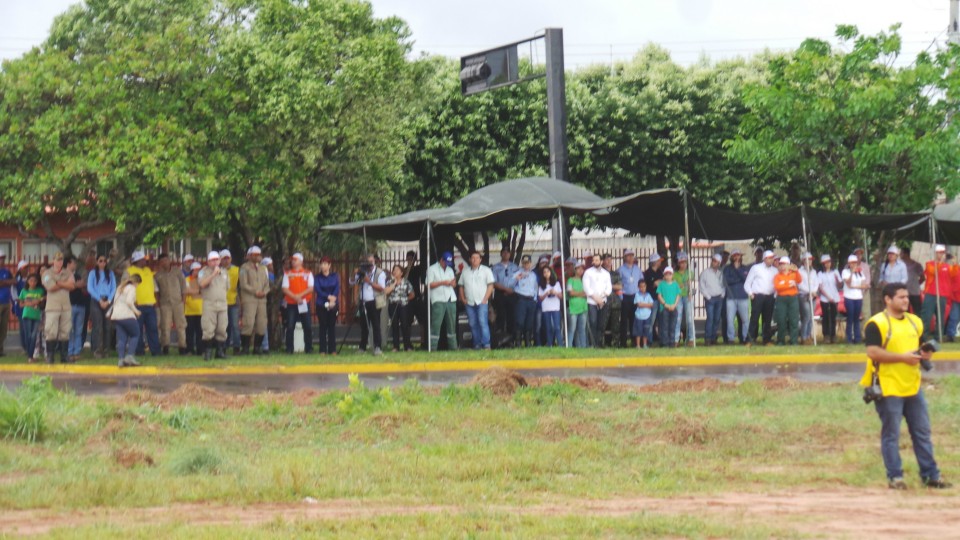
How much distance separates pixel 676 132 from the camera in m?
35.2

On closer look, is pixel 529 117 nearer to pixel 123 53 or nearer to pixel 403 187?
pixel 403 187

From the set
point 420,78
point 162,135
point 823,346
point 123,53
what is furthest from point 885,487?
point 420,78

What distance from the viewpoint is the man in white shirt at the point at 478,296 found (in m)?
24.0

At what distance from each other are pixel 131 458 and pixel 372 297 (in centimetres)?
1322

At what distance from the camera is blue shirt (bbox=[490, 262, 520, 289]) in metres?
24.7

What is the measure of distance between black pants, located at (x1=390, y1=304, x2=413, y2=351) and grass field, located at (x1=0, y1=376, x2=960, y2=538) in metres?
9.38

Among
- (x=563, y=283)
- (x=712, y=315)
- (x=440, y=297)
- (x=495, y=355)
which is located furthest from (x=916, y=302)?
(x=440, y=297)

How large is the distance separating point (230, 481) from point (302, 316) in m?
14.0

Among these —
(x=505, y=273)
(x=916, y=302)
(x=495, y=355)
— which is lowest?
(x=495, y=355)

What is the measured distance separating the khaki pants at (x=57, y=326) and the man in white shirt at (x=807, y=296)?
41.2 feet

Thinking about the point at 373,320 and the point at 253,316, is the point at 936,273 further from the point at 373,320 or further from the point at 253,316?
the point at 253,316

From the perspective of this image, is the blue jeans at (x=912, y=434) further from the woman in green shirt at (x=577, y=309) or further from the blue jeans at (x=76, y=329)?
the blue jeans at (x=76, y=329)

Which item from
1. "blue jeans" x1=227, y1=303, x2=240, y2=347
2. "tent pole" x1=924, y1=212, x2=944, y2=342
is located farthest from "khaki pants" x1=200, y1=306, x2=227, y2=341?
"tent pole" x1=924, y1=212, x2=944, y2=342

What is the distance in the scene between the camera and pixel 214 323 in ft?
72.5
